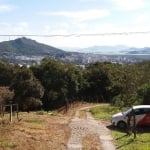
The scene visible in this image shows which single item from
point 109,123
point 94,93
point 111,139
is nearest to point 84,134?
point 111,139

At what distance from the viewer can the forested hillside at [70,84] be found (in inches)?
1999

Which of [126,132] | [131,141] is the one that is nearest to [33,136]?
[131,141]

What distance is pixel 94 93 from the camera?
71.1 metres

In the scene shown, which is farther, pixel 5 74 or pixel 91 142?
pixel 5 74

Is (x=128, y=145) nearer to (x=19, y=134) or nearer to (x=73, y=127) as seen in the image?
(x=19, y=134)

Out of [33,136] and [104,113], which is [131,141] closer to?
[33,136]

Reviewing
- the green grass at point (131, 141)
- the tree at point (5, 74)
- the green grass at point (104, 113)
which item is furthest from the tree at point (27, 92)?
the green grass at point (131, 141)

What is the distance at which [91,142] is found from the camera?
2178cm

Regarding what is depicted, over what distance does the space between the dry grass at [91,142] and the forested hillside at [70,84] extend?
19765 mm

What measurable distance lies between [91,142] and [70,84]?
143ft

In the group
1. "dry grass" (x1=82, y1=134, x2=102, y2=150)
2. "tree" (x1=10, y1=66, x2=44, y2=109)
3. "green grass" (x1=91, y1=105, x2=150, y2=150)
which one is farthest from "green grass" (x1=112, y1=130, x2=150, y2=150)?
"tree" (x1=10, y1=66, x2=44, y2=109)

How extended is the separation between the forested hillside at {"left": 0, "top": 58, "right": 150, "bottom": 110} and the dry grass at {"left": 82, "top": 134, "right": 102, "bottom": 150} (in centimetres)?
1976

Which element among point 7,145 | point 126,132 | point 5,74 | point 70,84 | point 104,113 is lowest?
point 104,113

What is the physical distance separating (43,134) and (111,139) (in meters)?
3.55
